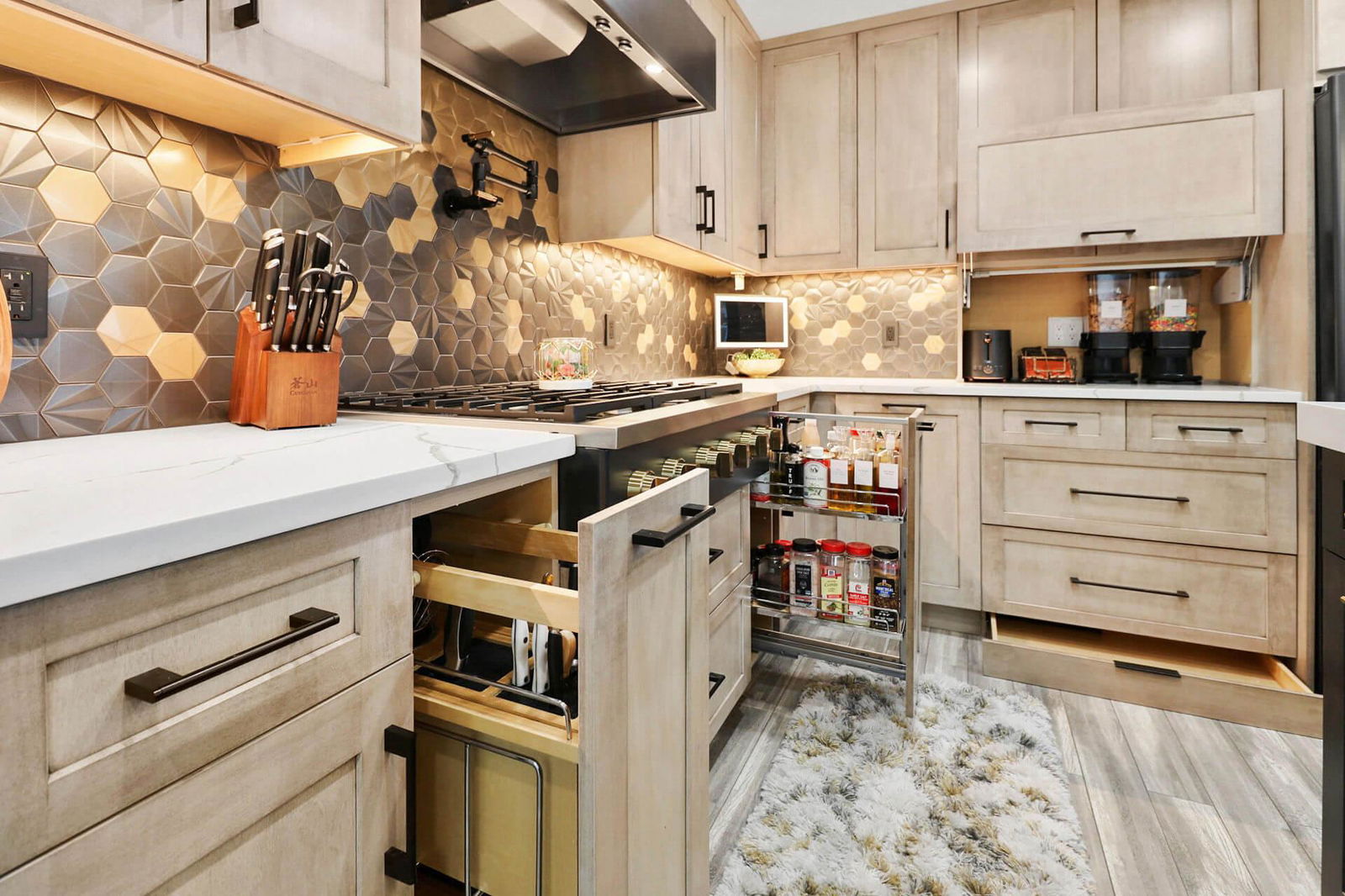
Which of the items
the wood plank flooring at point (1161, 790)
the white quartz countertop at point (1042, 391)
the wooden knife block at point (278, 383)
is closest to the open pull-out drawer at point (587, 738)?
the wooden knife block at point (278, 383)

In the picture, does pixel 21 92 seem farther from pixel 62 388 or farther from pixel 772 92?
pixel 772 92

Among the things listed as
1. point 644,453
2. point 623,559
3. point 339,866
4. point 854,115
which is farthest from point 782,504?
point 854,115

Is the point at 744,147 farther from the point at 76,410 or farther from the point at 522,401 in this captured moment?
the point at 76,410

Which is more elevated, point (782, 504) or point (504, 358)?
point (504, 358)

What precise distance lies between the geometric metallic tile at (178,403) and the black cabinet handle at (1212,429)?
2630 mm

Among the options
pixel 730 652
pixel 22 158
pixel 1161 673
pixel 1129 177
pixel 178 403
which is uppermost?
pixel 1129 177

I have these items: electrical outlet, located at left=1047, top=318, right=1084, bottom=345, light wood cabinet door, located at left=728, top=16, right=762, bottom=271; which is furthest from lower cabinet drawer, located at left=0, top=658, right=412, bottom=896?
electrical outlet, located at left=1047, top=318, right=1084, bottom=345

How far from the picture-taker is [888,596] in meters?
1.93

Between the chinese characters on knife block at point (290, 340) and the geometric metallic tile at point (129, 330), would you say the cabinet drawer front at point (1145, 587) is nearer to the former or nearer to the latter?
the chinese characters on knife block at point (290, 340)

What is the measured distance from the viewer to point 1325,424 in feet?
2.74

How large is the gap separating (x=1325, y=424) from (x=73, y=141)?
5.93ft

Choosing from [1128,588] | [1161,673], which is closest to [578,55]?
[1128,588]

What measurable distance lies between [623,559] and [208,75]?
911mm

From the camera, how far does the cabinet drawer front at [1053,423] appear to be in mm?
2242
